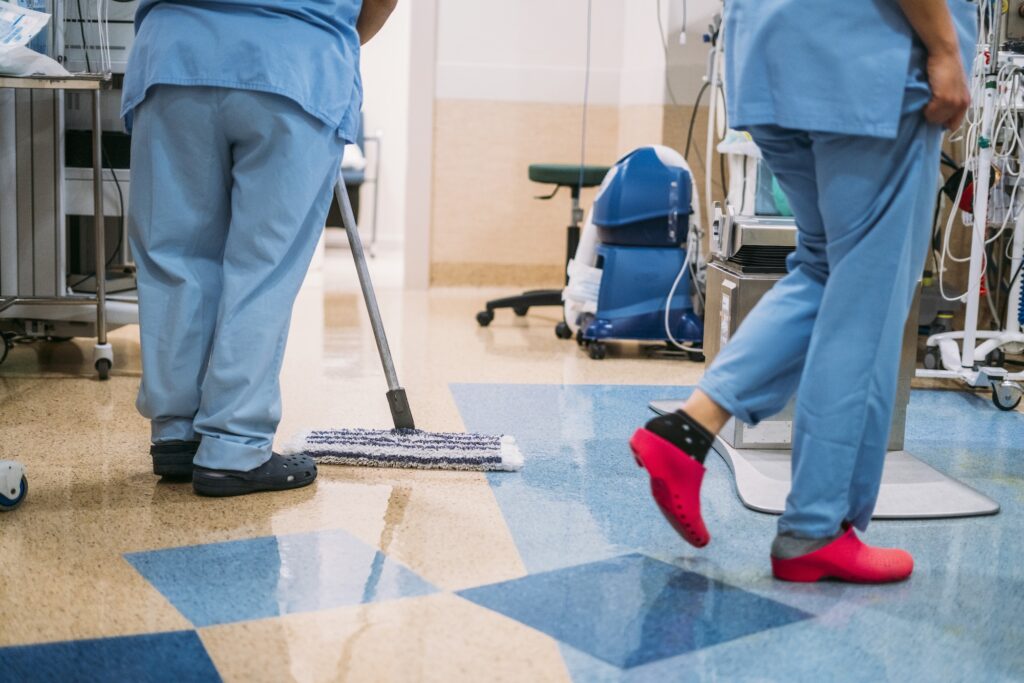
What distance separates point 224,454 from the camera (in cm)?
173

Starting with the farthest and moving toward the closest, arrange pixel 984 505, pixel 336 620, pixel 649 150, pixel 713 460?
pixel 649 150 → pixel 713 460 → pixel 984 505 → pixel 336 620

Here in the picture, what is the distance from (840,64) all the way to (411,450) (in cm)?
104

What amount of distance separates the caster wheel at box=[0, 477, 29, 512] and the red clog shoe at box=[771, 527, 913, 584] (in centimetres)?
111

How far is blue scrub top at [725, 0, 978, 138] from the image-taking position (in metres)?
1.31

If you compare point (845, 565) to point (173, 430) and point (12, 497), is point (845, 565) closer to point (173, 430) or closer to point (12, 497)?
point (173, 430)

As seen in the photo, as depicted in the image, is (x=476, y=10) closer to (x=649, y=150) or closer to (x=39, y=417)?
(x=649, y=150)

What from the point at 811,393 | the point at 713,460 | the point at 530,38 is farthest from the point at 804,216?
the point at 530,38

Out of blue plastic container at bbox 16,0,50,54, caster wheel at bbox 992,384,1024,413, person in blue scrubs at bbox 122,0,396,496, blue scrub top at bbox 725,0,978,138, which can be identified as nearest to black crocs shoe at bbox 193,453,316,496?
person in blue scrubs at bbox 122,0,396,496

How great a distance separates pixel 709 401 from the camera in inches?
56.6

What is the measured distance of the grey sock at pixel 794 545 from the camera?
56.1 inches

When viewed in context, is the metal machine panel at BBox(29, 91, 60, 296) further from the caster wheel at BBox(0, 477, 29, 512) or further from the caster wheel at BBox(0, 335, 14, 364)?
the caster wheel at BBox(0, 477, 29, 512)

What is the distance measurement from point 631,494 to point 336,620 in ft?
2.31

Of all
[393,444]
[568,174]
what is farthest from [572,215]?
[393,444]

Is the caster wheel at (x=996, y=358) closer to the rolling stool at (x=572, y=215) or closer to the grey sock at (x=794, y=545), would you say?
the rolling stool at (x=572, y=215)
